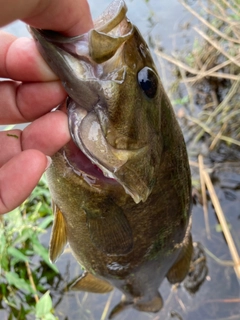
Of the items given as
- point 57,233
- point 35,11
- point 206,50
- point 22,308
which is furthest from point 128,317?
point 206,50

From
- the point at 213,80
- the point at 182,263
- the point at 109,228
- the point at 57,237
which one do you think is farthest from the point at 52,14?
the point at 213,80

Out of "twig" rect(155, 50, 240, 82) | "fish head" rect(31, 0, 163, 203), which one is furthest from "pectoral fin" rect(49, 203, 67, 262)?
"twig" rect(155, 50, 240, 82)

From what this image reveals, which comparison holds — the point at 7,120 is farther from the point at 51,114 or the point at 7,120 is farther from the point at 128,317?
the point at 128,317

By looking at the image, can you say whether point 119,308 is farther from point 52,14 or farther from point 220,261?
point 52,14

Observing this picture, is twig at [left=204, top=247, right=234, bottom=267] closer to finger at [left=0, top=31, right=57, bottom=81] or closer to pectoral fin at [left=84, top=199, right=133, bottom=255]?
pectoral fin at [left=84, top=199, right=133, bottom=255]

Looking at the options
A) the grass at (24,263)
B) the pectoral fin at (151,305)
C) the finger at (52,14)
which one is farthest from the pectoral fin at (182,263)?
the finger at (52,14)
